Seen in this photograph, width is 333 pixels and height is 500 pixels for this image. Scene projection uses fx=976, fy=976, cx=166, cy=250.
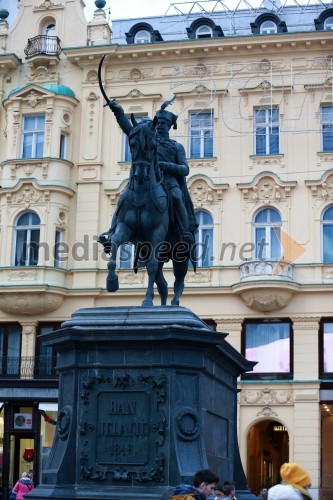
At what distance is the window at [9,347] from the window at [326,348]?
11.2m

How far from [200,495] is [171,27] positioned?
34.8 m

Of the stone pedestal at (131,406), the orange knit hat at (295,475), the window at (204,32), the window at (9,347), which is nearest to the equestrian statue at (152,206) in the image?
the stone pedestal at (131,406)

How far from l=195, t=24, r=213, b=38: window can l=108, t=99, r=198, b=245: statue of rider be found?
2496 cm

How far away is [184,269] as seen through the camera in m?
15.4

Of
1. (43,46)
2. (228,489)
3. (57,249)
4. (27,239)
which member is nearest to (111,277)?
(228,489)

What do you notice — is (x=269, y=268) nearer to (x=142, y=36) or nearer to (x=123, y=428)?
(x=142, y=36)

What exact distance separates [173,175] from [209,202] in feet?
71.7

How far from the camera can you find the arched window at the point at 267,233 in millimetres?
35531

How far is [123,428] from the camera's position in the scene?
41.2 ft

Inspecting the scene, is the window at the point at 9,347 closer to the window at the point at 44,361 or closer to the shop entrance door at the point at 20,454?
the window at the point at 44,361

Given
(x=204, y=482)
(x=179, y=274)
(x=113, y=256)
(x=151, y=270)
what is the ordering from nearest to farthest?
(x=204, y=482) → (x=113, y=256) → (x=151, y=270) → (x=179, y=274)

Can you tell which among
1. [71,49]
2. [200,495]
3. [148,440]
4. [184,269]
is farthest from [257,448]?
[200,495]

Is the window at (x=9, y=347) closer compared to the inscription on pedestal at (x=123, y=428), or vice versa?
the inscription on pedestal at (x=123, y=428)

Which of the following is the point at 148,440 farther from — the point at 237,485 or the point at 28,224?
the point at 28,224
